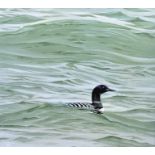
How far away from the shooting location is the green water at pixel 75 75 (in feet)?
13.1

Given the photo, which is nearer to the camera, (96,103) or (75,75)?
(96,103)

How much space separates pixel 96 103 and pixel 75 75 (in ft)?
0.74

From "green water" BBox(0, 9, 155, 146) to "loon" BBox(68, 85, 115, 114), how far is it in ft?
0.09

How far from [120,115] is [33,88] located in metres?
0.47

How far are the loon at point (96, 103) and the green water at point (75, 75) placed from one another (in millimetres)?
26

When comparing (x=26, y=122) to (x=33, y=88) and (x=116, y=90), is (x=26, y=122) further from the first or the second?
(x=116, y=90)

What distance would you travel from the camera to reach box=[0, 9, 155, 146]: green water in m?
4.00

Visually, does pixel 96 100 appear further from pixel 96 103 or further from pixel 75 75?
pixel 75 75

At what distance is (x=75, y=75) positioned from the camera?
→ 413 centimetres

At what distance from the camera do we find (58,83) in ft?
13.4

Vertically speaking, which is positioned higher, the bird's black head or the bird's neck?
the bird's black head

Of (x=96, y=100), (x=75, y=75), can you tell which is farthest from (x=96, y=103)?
(x=75, y=75)

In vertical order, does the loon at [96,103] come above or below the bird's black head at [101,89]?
below
